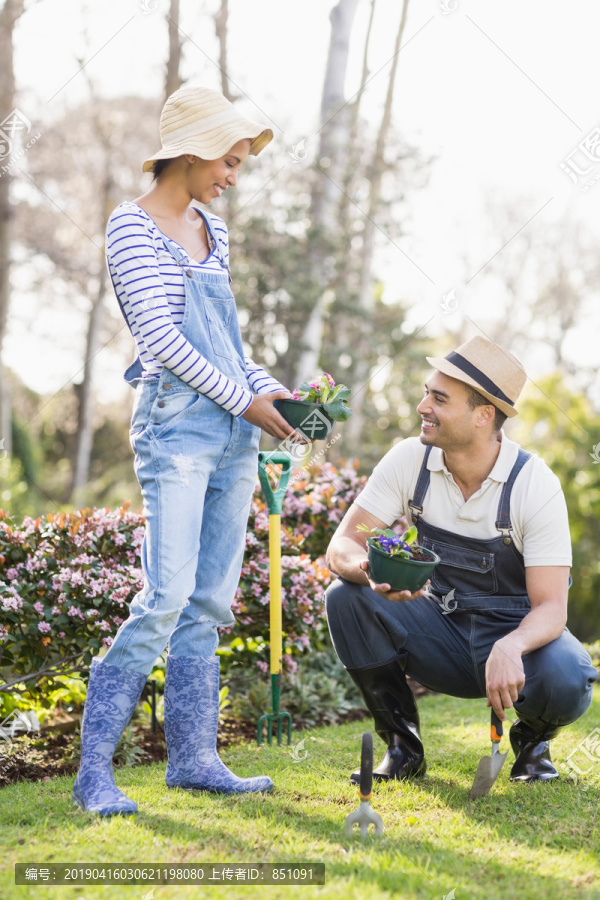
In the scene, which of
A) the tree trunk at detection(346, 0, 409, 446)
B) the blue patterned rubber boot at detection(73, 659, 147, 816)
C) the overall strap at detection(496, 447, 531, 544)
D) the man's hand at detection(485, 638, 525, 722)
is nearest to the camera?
the blue patterned rubber boot at detection(73, 659, 147, 816)

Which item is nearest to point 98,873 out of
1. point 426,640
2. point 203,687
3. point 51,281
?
point 203,687

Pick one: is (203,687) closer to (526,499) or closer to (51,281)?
(526,499)

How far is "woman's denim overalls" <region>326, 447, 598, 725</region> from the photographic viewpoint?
2.74 metres

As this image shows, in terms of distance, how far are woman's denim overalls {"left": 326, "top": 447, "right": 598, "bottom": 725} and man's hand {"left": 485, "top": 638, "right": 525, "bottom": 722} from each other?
0.31 metres

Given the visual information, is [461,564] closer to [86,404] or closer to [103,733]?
[103,733]

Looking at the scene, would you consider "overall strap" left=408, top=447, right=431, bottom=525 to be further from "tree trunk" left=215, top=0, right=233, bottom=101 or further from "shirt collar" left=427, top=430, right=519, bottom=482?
"tree trunk" left=215, top=0, right=233, bottom=101

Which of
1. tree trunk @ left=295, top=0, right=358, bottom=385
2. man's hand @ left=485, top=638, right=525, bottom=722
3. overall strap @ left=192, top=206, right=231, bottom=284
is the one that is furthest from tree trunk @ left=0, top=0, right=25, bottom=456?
man's hand @ left=485, top=638, right=525, bottom=722

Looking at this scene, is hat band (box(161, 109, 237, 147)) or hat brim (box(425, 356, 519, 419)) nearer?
hat band (box(161, 109, 237, 147))

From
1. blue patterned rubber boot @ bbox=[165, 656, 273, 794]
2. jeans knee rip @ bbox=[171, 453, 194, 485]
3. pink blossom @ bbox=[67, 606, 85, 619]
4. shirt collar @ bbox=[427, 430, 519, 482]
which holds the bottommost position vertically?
blue patterned rubber boot @ bbox=[165, 656, 273, 794]

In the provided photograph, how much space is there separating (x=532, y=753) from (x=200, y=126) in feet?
7.17

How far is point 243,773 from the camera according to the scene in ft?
9.32

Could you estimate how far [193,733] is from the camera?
2.56m

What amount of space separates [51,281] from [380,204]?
823cm

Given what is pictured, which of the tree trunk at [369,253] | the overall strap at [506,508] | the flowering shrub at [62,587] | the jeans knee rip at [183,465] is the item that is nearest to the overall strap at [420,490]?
the overall strap at [506,508]
